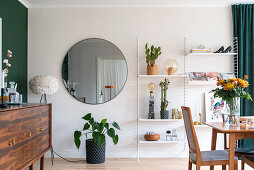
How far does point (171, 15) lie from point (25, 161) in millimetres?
3194

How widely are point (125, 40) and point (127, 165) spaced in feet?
6.55

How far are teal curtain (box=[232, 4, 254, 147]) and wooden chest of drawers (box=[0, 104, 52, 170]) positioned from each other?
121 inches

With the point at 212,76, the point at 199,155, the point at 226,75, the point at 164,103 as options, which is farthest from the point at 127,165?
the point at 226,75

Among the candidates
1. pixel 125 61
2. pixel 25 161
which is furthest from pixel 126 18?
pixel 25 161

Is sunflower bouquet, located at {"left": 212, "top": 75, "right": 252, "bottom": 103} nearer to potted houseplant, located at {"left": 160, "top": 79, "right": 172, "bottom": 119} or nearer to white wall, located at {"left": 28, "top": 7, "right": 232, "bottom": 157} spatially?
potted houseplant, located at {"left": 160, "top": 79, "right": 172, "bottom": 119}

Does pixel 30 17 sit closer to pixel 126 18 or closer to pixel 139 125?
pixel 126 18

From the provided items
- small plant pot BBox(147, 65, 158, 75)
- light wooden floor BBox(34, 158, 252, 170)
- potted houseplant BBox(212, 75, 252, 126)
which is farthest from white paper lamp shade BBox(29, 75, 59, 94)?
potted houseplant BBox(212, 75, 252, 126)

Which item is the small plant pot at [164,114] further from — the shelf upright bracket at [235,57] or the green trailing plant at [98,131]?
the shelf upright bracket at [235,57]

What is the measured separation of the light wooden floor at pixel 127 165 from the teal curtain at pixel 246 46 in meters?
1.06

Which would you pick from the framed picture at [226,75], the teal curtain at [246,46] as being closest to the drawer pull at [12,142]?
the framed picture at [226,75]

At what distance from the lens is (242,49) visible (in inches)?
179

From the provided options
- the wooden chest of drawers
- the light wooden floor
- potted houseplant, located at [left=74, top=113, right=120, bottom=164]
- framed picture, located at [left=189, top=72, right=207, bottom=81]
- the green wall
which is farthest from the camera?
framed picture, located at [left=189, top=72, right=207, bottom=81]

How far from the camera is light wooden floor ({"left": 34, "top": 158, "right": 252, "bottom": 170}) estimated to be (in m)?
4.04

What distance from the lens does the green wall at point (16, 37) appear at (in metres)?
3.80
